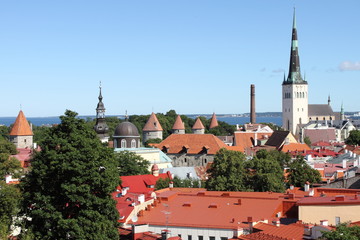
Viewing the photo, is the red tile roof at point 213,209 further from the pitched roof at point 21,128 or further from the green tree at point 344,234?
the pitched roof at point 21,128

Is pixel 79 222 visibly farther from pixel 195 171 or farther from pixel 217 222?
pixel 195 171

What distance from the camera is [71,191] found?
2731cm

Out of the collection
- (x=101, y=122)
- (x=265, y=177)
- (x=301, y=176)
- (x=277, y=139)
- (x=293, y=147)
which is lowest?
(x=301, y=176)

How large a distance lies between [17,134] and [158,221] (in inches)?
2340

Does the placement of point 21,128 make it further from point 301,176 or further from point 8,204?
point 8,204

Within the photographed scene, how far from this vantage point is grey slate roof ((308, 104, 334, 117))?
539 ft

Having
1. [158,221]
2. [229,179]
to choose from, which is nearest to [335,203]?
[158,221]

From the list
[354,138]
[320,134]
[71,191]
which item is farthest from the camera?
[320,134]

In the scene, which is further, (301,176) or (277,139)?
(277,139)

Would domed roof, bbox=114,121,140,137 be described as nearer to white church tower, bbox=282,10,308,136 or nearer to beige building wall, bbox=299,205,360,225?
beige building wall, bbox=299,205,360,225

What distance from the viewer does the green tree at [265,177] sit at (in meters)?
43.4

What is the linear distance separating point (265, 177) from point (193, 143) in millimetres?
39154

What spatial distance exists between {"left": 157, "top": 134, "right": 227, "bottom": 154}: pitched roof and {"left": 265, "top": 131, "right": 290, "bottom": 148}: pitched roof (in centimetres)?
1144

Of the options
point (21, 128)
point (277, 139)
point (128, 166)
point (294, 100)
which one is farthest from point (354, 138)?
point (128, 166)
